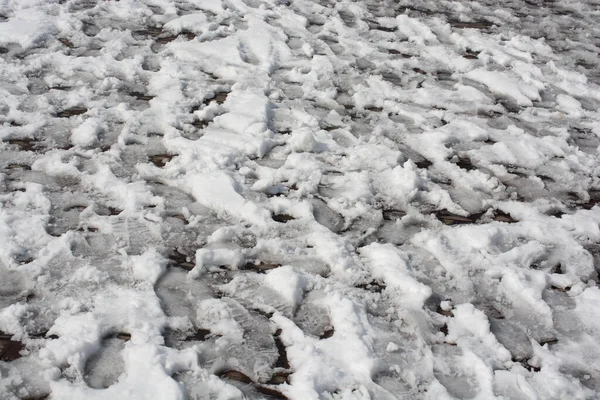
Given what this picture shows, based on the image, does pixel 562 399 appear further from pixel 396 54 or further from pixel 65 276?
pixel 396 54

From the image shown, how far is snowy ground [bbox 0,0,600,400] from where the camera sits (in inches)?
64.3

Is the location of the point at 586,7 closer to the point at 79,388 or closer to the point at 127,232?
the point at 127,232

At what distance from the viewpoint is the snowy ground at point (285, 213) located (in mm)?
1633

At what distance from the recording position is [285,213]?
225 cm

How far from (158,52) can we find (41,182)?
149 centimetres

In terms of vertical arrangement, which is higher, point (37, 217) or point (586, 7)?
point (586, 7)

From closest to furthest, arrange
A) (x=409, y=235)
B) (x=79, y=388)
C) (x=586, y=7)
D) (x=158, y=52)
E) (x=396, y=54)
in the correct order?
1. (x=79, y=388)
2. (x=409, y=235)
3. (x=158, y=52)
4. (x=396, y=54)
5. (x=586, y=7)

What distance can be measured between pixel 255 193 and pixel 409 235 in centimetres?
68

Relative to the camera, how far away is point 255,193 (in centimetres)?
233

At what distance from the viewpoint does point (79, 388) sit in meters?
1.46

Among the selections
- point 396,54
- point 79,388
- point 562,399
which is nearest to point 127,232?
point 79,388

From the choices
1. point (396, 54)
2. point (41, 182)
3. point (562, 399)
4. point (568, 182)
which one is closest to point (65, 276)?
point (41, 182)

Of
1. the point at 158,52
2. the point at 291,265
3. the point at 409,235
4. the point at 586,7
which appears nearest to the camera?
the point at 291,265

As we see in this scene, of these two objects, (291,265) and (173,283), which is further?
(291,265)
